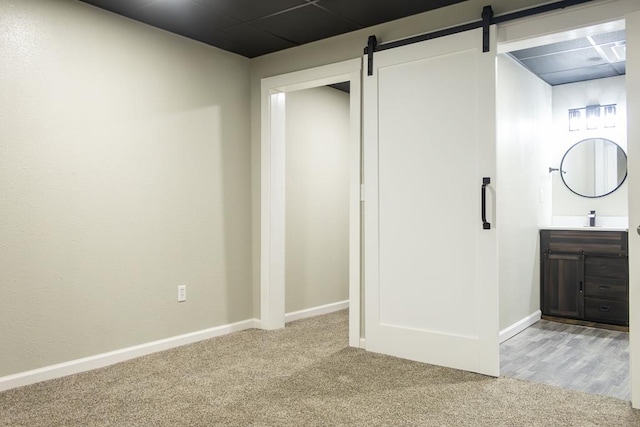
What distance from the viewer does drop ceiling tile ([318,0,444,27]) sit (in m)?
3.00

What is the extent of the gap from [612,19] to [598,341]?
2.37 metres

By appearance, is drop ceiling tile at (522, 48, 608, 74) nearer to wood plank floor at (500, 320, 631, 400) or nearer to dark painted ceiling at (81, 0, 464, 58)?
dark painted ceiling at (81, 0, 464, 58)

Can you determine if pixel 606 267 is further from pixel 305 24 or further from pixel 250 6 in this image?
pixel 250 6

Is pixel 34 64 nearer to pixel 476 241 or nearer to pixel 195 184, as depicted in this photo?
pixel 195 184

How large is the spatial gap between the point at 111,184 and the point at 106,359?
1.07m

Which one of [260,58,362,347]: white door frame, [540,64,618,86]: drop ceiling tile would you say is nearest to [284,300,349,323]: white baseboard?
[260,58,362,347]: white door frame

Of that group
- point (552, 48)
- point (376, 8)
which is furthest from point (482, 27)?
point (552, 48)

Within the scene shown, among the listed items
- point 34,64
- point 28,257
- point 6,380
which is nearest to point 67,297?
point 28,257

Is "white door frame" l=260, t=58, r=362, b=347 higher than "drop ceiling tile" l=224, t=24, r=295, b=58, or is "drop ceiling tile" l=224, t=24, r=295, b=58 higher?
"drop ceiling tile" l=224, t=24, r=295, b=58

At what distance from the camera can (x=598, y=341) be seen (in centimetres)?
377

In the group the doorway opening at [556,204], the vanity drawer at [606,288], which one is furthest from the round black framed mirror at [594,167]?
the vanity drawer at [606,288]

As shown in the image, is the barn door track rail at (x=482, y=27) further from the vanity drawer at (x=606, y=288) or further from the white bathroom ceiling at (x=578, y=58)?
the vanity drawer at (x=606, y=288)

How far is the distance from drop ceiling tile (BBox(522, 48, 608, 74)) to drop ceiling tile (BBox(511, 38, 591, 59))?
0.10m

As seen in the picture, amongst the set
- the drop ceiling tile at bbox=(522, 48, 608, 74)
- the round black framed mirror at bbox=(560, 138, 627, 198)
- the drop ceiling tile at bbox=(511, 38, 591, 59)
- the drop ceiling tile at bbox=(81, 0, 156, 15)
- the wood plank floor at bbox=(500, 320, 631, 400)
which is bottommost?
the wood plank floor at bbox=(500, 320, 631, 400)
